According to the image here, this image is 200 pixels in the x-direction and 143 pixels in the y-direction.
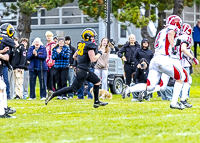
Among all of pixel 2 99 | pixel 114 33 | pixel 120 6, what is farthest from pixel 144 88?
pixel 114 33

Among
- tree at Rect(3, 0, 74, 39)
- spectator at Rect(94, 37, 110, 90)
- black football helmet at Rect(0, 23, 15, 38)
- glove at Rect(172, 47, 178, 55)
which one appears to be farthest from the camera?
tree at Rect(3, 0, 74, 39)

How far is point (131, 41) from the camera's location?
705 inches

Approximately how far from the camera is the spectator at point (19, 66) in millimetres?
16812

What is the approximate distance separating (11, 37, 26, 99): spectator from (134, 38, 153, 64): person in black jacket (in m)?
3.21

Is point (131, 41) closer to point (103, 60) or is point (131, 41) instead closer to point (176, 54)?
point (103, 60)

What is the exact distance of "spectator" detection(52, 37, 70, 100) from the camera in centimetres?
1669

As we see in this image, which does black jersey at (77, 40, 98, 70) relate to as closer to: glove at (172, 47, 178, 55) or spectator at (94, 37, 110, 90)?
glove at (172, 47, 178, 55)

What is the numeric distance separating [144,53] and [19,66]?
3.55m

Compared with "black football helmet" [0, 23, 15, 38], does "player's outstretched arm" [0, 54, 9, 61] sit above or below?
below

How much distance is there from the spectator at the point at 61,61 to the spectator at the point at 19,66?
0.91 metres

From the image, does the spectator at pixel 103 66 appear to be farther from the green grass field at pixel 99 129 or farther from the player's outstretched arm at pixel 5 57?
the green grass field at pixel 99 129

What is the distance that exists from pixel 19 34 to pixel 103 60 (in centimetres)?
1126

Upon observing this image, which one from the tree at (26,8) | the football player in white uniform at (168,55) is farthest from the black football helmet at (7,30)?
the tree at (26,8)

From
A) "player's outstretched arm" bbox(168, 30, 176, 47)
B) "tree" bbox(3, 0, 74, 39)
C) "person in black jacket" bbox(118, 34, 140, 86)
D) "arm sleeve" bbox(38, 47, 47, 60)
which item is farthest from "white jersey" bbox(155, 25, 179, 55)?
"tree" bbox(3, 0, 74, 39)
